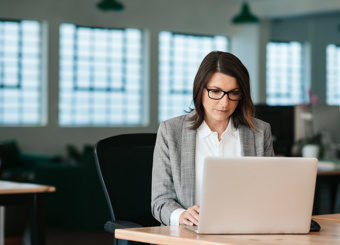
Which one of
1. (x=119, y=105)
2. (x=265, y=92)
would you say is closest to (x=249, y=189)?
(x=119, y=105)

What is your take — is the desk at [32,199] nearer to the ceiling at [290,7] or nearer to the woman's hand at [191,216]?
the woman's hand at [191,216]

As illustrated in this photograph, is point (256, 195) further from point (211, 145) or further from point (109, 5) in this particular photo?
point (109, 5)

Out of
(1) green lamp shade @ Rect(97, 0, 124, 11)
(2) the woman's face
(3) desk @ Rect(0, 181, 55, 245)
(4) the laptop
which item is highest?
(1) green lamp shade @ Rect(97, 0, 124, 11)

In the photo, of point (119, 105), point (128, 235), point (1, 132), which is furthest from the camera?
point (119, 105)

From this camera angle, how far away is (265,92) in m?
11.1

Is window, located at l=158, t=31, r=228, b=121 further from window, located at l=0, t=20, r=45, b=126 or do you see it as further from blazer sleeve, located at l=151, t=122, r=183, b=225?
blazer sleeve, located at l=151, t=122, r=183, b=225

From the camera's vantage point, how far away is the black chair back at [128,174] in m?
2.40

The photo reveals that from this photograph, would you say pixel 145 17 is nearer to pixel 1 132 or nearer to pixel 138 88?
pixel 138 88

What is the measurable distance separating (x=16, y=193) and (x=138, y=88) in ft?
23.4

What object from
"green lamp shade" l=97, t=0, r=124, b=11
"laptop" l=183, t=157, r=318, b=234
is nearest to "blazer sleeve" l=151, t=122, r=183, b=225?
"laptop" l=183, t=157, r=318, b=234

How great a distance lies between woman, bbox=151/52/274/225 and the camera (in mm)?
2232

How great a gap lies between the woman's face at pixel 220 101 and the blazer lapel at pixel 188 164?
0.41 ft

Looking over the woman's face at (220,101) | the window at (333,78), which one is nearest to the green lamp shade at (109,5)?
the window at (333,78)

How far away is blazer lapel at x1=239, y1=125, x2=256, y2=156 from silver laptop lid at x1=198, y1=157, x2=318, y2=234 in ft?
1.90
